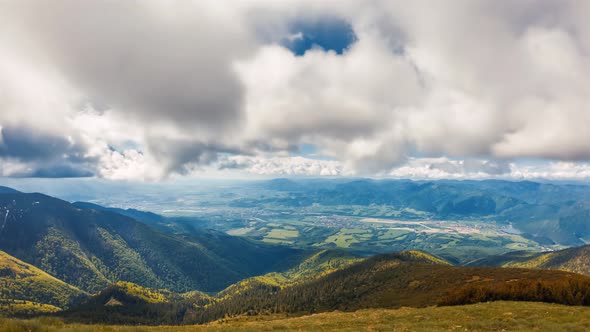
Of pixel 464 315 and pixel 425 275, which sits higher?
pixel 464 315

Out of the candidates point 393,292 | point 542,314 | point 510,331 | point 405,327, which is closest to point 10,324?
point 405,327

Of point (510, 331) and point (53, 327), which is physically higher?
point (53, 327)

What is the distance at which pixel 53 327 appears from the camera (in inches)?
907

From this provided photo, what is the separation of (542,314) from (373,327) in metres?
23.2

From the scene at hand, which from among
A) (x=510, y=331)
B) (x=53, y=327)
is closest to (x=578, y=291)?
(x=510, y=331)

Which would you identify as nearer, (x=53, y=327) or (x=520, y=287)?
(x=53, y=327)

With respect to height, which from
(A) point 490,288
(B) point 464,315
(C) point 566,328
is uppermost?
(C) point 566,328

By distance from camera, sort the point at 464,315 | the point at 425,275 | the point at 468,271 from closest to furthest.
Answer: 1. the point at 464,315
2. the point at 468,271
3. the point at 425,275

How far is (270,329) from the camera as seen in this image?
36719 mm

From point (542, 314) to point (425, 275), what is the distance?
163 m

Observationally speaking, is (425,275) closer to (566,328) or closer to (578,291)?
(578,291)

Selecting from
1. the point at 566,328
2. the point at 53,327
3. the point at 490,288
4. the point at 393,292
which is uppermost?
the point at 53,327

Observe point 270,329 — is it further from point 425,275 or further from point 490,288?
point 425,275

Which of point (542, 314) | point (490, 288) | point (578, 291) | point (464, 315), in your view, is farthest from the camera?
point (490, 288)
